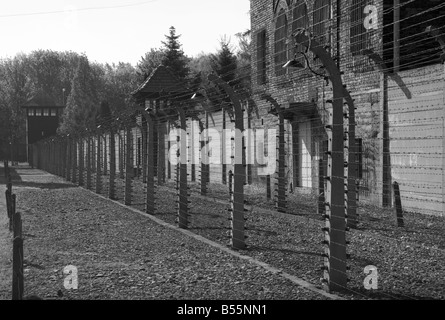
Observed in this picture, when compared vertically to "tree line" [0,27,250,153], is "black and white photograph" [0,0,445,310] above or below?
below

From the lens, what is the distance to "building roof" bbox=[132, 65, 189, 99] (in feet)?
133

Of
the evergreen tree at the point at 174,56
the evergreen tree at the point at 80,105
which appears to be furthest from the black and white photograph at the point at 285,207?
the evergreen tree at the point at 80,105

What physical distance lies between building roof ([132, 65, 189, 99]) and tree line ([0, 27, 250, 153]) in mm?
6887

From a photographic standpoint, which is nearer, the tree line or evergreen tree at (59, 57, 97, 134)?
the tree line

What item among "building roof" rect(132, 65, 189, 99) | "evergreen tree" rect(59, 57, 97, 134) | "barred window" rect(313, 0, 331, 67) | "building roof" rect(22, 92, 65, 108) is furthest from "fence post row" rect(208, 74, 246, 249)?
"building roof" rect(22, 92, 65, 108)

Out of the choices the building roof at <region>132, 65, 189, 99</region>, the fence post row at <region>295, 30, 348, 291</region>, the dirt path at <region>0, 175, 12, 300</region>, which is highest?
the building roof at <region>132, 65, 189, 99</region>

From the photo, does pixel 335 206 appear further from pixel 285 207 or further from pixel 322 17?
pixel 322 17

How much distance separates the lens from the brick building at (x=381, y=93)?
51.6 feet

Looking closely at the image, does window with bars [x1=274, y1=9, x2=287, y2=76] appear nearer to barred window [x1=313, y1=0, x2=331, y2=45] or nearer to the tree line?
barred window [x1=313, y1=0, x2=331, y2=45]

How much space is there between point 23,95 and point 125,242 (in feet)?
295

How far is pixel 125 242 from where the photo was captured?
1247 centimetres

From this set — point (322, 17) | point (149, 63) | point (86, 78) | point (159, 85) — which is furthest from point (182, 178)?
point (86, 78)

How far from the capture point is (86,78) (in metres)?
89.2
